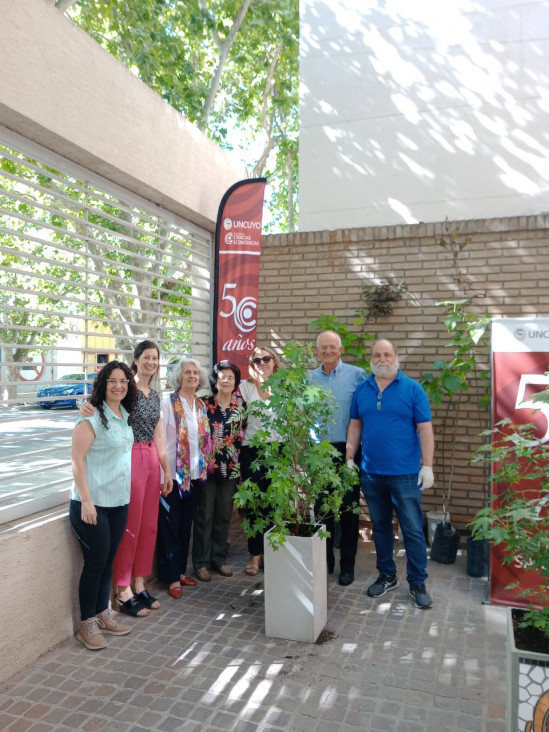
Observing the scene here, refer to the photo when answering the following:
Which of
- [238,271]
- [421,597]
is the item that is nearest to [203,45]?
[238,271]

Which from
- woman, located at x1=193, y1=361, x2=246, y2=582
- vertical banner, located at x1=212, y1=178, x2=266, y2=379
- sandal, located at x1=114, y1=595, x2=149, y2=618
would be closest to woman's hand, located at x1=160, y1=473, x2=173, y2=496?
woman, located at x1=193, y1=361, x2=246, y2=582

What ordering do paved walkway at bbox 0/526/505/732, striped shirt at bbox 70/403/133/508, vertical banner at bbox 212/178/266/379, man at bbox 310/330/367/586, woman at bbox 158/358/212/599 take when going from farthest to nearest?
vertical banner at bbox 212/178/266/379 → man at bbox 310/330/367/586 → woman at bbox 158/358/212/599 → striped shirt at bbox 70/403/133/508 → paved walkway at bbox 0/526/505/732

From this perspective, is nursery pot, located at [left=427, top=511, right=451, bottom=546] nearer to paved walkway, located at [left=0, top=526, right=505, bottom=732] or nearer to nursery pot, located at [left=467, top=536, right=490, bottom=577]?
nursery pot, located at [left=467, top=536, right=490, bottom=577]

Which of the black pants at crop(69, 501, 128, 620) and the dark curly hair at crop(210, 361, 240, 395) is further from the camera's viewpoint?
the dark curly hair at crop(210, 361, 240, 395)

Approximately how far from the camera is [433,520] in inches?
220

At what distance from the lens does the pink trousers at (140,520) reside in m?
4.14

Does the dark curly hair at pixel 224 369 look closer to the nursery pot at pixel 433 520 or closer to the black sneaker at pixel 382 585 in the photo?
the black sneaker at pixel 382 585

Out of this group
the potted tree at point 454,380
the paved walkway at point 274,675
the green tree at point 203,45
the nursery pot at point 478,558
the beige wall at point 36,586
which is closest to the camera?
the paved walkway at point 274,675

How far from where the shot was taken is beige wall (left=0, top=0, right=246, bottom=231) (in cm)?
374

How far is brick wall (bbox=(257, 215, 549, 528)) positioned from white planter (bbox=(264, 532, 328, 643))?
240 centimetres

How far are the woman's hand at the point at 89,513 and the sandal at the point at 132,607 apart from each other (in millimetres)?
953

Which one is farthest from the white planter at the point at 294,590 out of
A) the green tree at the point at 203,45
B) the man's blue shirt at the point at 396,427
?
the green tree at the point at 203,45

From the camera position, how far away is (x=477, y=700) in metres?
3.15

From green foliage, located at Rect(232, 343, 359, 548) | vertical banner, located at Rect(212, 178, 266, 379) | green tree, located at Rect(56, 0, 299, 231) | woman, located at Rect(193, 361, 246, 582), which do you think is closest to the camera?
green foliage, located at Rect(232, 343, 359, 548)
